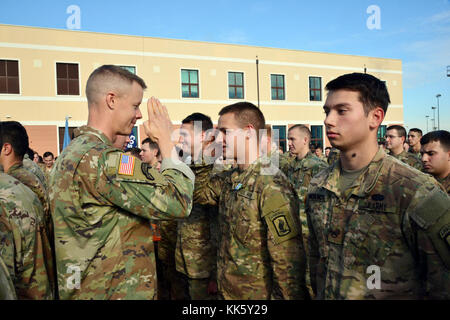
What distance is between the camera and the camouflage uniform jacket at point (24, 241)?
192cm

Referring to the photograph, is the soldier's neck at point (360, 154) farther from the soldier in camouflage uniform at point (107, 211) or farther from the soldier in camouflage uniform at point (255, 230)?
the soldier in camouflage uniform at point (107, 211)

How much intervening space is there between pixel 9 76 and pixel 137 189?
69.8 feet

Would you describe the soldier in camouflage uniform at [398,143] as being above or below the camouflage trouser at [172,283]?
above

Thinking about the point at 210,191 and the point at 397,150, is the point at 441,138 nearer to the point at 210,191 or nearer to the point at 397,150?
the point at 210,191

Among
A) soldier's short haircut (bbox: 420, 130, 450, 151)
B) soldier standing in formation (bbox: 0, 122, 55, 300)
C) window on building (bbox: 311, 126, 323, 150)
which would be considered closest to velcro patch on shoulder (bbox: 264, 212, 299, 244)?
soldier standing in formation (bbox: 0, 122, 55, 300)

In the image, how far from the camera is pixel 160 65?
22.6 m

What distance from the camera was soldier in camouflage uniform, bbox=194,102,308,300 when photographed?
253 centimetres

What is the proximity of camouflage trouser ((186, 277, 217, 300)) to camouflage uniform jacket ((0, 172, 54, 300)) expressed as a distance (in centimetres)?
170

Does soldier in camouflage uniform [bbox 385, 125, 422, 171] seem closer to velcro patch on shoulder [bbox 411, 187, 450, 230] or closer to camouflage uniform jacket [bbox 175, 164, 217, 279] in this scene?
camouflage uniform jacket [bbox 175, 164, 217, 279]

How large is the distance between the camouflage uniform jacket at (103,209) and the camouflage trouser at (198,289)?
1.69m

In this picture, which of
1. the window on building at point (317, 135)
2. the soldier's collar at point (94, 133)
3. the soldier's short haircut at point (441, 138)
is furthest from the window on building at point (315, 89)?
the soldier's collar at point (94, 133)
